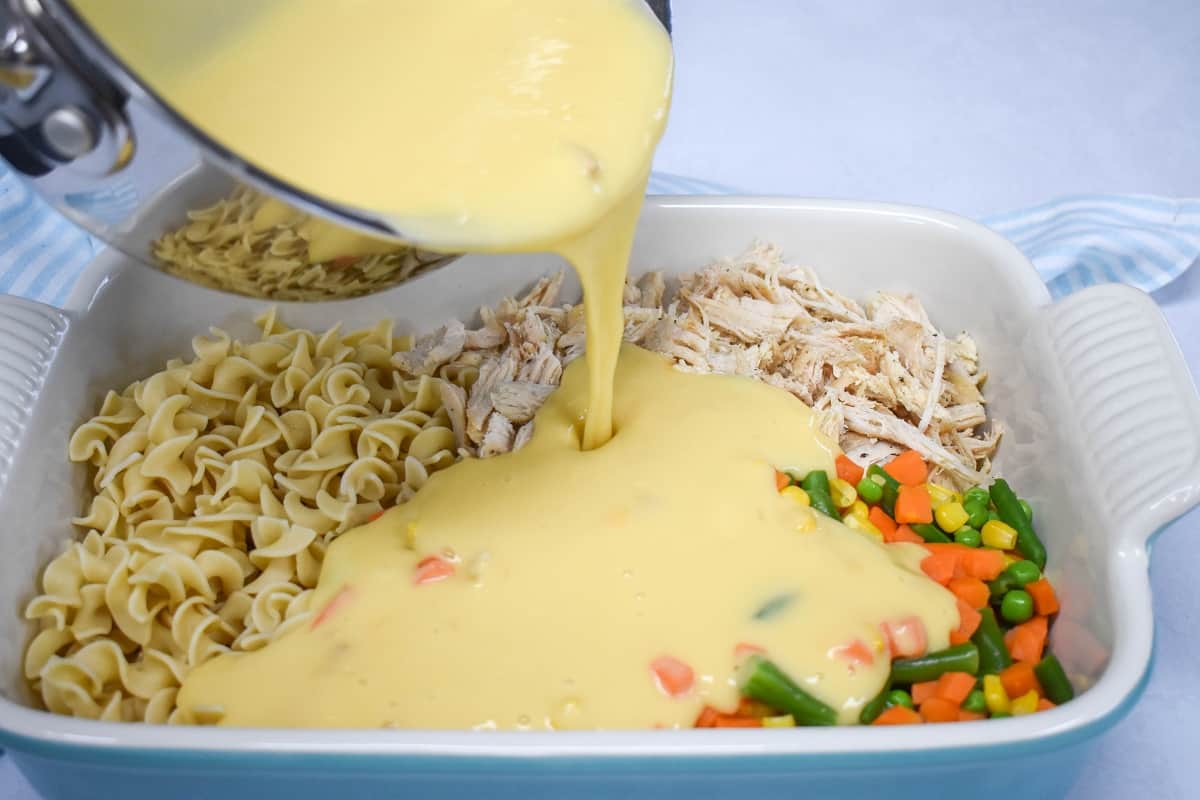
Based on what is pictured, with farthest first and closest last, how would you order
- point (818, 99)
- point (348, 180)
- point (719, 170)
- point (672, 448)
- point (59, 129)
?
1. point (818, 99)
2. point (719, 170)
3. point (672, 448)
4. point (348, 180)
5. point (59, 129)

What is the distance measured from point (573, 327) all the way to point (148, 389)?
992mm

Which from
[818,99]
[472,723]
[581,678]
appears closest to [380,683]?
[472,723]

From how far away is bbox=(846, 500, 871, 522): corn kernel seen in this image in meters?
2.53

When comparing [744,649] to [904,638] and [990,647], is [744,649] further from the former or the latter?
[990,647]

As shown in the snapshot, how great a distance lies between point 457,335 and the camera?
2920 millimetres

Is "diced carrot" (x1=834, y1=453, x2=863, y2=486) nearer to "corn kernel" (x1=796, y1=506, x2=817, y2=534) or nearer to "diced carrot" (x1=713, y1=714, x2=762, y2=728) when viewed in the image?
"corn kernel" (x1=796, y1=506, x2=817, y2=534)

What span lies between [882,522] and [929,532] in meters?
0.10

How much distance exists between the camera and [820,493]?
2512 millimetres

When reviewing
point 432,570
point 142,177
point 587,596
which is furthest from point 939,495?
point 142,177

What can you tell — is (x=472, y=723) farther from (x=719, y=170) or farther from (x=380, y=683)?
(x=719, y=170)

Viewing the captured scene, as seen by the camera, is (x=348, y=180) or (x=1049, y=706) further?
(x=1049, y=706)

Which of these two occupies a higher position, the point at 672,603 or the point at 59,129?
the point at 59,129

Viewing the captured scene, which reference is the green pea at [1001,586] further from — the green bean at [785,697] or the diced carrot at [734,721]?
the diced carrot at [734,721]

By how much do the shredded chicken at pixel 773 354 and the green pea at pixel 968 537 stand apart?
21 centimetres
